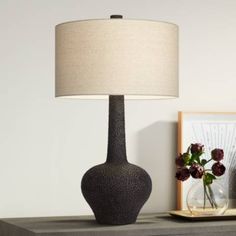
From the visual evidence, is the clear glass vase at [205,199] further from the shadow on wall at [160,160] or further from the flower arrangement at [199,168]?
the shadow on wall at [160,160]

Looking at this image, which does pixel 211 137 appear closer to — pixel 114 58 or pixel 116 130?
pixel 116 130

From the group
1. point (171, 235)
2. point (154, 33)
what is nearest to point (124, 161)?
point (171, 235)

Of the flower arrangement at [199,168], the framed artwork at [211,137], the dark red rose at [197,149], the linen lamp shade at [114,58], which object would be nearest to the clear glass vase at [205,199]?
the flower arrangement at [199,168]

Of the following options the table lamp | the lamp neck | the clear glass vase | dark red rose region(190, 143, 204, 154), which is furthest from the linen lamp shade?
the clear glass vase

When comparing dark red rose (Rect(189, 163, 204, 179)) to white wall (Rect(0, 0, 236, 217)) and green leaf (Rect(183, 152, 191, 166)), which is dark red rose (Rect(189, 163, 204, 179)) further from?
white wall (Rect(0, 0, 236, 217))

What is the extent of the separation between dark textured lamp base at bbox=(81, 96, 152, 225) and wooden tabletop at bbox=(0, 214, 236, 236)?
4cm

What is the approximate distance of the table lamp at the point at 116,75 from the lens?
77.4 inches

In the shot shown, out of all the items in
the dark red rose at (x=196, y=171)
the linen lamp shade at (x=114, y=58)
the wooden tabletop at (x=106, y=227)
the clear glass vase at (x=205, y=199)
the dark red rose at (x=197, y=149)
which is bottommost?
the wooden tabletop at (x=106, y=227)

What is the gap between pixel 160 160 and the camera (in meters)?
2.52

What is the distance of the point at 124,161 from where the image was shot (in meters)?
2.12

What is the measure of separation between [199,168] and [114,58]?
0.49 metres

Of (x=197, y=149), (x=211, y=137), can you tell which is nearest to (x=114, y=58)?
(x=197, y=149)

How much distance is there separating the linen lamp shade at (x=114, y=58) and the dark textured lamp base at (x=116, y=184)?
147 mm

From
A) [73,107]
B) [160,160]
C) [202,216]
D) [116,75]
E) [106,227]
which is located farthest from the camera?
[160,160]
